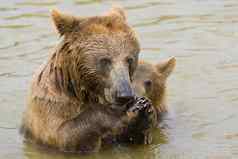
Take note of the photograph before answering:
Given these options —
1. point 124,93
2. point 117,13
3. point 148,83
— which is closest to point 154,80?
point 148,83

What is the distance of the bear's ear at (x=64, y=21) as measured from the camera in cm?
826

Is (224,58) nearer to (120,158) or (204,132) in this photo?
(204,132)

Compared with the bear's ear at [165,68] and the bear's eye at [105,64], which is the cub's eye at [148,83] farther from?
the bear's eye at [105,64]

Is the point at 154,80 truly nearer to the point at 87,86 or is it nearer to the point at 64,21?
the point at 87,86

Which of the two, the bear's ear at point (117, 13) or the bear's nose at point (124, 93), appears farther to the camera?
the bear's ear at point (117, 13)

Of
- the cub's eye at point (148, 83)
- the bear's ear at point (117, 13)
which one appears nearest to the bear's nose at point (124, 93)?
the bear's ear at point (117, 13)

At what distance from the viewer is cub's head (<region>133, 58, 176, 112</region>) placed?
31.6 ft

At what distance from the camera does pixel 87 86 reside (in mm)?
8320

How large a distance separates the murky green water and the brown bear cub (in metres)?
0.20

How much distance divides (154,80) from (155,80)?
0.02m

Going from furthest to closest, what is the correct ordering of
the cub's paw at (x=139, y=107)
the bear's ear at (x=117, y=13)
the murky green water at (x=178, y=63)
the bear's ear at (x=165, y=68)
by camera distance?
the bear's ear at (x=165, y=68)
the murky green water at (x=178, y=63)
the bear's ear at (x=117, y=13)
the cub's paw at (x=139, y=107)

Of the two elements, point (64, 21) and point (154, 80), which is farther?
point (154, 80)

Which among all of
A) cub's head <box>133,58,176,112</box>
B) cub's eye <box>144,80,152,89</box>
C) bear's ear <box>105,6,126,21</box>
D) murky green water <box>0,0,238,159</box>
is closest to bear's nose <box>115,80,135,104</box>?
→ bear's ear <box>105,6,126,21</box>

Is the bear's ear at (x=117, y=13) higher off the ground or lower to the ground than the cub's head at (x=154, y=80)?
higher
